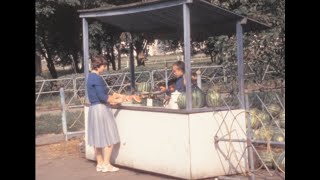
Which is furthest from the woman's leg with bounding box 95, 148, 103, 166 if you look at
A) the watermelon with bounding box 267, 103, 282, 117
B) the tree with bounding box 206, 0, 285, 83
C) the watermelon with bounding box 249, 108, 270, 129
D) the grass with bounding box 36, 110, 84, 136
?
the grass with bounding box 36, 110, 84, 136

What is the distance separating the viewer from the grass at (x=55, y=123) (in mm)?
13791

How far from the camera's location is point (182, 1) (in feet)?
23.6

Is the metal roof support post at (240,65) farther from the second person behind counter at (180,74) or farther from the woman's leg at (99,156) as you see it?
the woman's leg at (99,156)

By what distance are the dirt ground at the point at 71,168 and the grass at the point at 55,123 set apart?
2250mm

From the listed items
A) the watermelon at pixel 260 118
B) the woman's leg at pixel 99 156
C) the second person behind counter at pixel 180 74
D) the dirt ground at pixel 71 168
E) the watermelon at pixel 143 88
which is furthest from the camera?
the watermelon at pixel 143 88

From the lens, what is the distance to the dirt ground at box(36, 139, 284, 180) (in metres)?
7.93

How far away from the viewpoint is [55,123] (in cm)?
1514

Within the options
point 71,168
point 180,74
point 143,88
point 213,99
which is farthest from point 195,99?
point 71,168

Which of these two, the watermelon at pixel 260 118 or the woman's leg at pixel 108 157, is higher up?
the watermelon at pixel 260 118

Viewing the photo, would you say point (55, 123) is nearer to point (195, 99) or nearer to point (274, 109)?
point (274, 109)

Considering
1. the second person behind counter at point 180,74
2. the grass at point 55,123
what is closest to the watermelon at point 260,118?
the second person behind counter at point 180,74

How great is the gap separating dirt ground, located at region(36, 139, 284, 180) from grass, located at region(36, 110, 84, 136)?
225 centimetres
